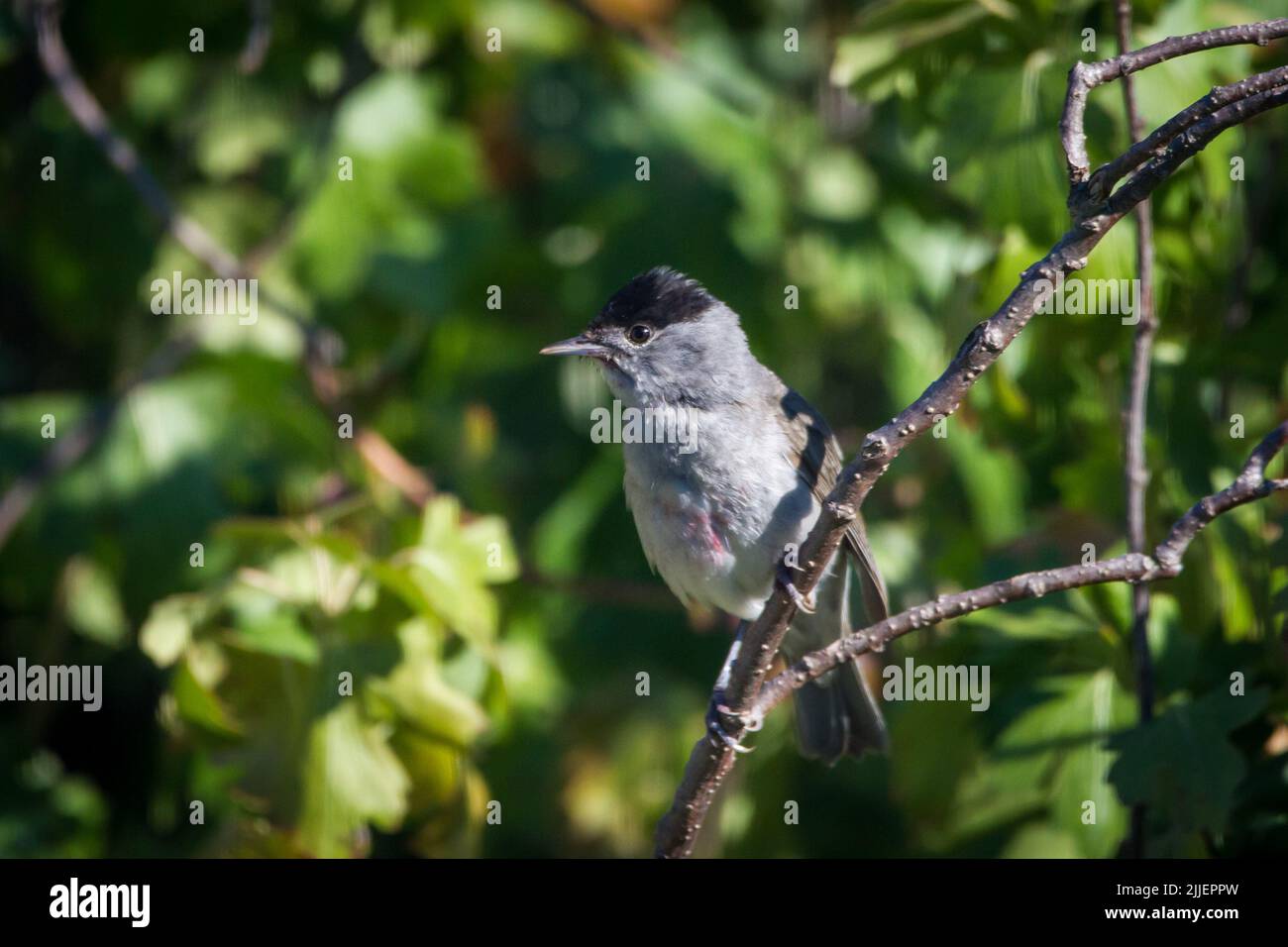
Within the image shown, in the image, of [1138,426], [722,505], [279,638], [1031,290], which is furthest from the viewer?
[722,505]

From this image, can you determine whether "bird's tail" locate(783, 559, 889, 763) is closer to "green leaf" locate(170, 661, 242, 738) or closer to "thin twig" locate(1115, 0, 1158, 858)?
"thin twig" locate(1115, 0, 1158, 858)

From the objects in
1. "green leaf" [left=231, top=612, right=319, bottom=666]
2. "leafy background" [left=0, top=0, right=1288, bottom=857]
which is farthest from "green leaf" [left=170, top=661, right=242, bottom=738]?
"green leaf" [left=231, top=612, right=319, bottom=666]

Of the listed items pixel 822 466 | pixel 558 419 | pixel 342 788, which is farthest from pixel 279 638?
pixel 558 419

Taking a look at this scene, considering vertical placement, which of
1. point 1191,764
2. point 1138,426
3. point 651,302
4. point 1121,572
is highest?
point 651,302

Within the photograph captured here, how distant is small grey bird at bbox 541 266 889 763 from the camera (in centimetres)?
389

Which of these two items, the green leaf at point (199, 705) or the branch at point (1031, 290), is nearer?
the branch at point (1031, 290)

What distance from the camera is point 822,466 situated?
411cm

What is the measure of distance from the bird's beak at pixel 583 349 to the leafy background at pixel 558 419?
0.58m

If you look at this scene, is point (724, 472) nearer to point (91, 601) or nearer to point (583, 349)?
point (583, 349)

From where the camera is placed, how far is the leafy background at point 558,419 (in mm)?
3486

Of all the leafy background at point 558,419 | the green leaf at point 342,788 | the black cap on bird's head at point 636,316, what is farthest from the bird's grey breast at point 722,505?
the green leaf at point 342,788

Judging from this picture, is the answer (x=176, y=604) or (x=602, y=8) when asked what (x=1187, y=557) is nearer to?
(x=176, y=604)

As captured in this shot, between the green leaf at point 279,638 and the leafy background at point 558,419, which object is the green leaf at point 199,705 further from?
the green leaf at point 279,638

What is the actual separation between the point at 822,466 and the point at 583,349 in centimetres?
84
